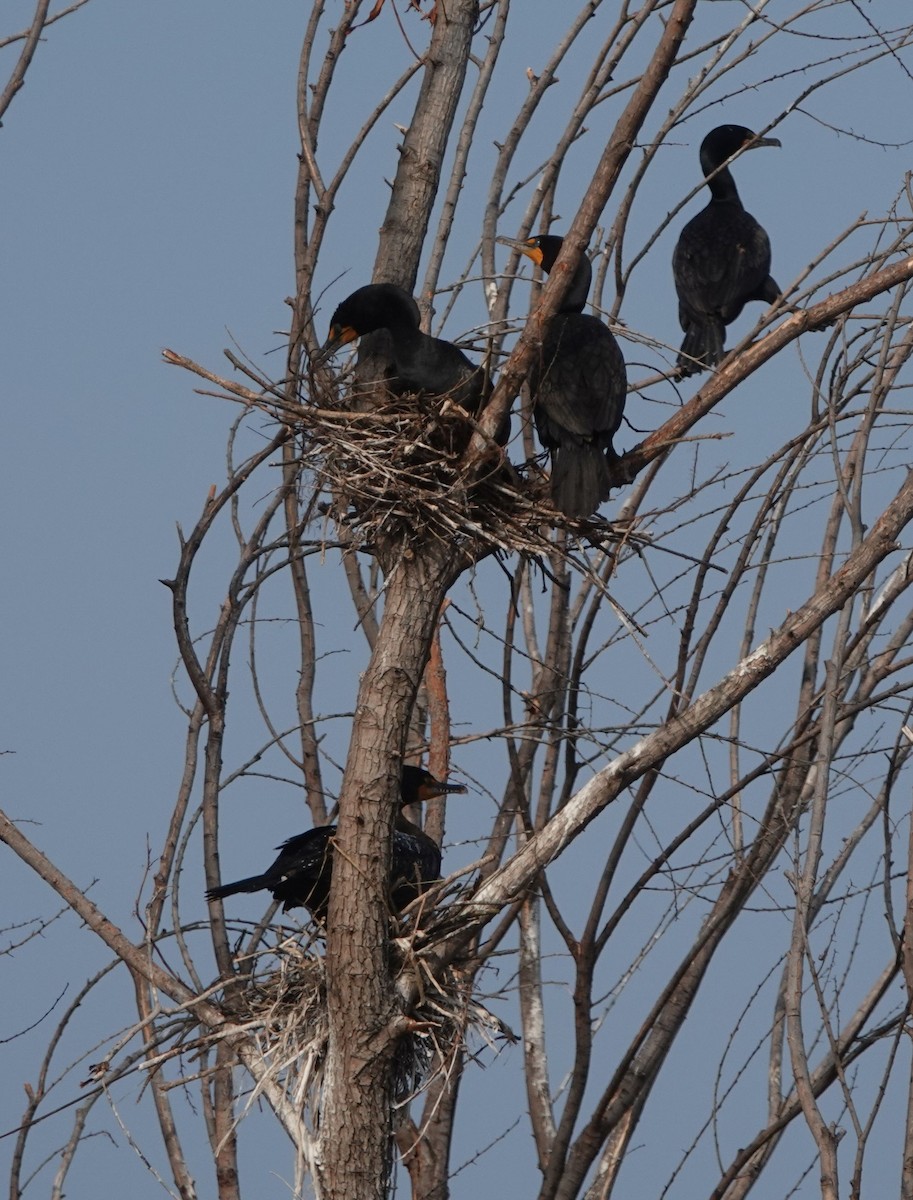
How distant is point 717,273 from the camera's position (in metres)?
6.85

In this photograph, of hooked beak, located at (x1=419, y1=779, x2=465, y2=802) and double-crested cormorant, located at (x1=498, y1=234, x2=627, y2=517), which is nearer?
double-crested cormorant, located at (x1=498, y1=234, x2=627, y2=517)

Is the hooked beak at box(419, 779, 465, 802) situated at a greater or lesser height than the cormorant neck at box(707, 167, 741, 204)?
lesser

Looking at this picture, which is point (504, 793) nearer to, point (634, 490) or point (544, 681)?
point (544, 681)

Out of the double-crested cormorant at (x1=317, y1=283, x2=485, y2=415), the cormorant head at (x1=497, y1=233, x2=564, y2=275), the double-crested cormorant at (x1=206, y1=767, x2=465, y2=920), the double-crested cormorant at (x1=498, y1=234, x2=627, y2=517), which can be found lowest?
the double-crested cormorant at (x1=206, y1=767, x2=465, y2=920)

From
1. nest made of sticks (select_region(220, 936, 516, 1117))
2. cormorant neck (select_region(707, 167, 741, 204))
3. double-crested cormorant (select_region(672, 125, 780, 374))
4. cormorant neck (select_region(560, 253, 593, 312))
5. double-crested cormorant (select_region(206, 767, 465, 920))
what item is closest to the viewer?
nest made of sticks (select_region(220, 936, 516, 1117))

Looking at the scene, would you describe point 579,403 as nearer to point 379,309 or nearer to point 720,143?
point 379,309

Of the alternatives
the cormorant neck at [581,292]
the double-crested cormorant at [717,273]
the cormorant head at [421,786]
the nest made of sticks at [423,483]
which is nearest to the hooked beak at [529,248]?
the cormorant neck at [581,292]

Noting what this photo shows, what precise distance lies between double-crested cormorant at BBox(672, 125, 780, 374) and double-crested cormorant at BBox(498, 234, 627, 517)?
182 cm

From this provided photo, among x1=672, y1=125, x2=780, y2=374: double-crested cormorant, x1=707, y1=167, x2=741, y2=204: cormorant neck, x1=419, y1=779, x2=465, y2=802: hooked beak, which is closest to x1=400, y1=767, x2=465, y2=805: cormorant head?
x1=419, y1=779, x2=465, y2=802: hooked beak

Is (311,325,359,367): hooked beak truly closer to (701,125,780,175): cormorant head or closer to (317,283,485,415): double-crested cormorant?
(317,283,485,415): double-crested cormorant

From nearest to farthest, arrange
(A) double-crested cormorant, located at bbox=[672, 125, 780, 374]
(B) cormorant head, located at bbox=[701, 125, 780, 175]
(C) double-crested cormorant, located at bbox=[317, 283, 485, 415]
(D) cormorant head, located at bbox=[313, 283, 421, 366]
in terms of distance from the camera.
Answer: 1. (C) double-crested cormorant, located at bbox=[317, 283, 485, 415]
2. (D) cormorant head, located at bbox=[313, 283, 421, 366]
3. (A) double-crested cormorant, located at bbox=[672, 125, 780, 374]
4. (B) cormorant head, located at bbox=[701, 125, 780, 175]

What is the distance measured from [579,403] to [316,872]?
1605mm

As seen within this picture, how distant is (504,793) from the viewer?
222 inches

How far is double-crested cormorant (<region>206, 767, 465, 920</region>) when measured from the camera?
4.57 metres
